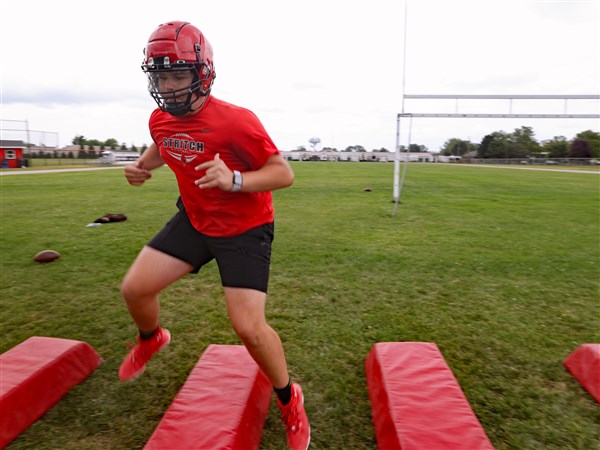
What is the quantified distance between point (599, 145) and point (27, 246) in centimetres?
2549

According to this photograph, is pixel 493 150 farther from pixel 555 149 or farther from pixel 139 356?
pixel 139 356

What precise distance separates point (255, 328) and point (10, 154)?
42.3 metres

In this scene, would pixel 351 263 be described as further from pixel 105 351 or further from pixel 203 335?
pixel 105 351

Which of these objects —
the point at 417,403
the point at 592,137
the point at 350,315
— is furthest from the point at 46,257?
the point at 592,137

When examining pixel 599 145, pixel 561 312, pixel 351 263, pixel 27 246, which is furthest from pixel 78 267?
pixel 599 145

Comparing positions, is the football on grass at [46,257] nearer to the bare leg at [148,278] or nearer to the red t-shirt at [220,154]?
the bare leg at [148,278]

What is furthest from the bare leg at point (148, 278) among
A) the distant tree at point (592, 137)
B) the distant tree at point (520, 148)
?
the distant tree at point (520, 148)

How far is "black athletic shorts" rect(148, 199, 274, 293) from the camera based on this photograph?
100 inches

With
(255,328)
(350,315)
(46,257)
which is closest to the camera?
(255,328)

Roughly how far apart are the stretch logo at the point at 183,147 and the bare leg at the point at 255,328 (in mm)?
892

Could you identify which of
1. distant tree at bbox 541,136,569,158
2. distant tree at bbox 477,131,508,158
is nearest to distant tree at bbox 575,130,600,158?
distant tree at bbox 541,136,569,158

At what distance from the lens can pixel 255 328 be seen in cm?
246

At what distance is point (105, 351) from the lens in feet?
12.0

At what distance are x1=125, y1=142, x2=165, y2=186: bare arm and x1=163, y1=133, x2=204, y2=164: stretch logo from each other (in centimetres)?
45
